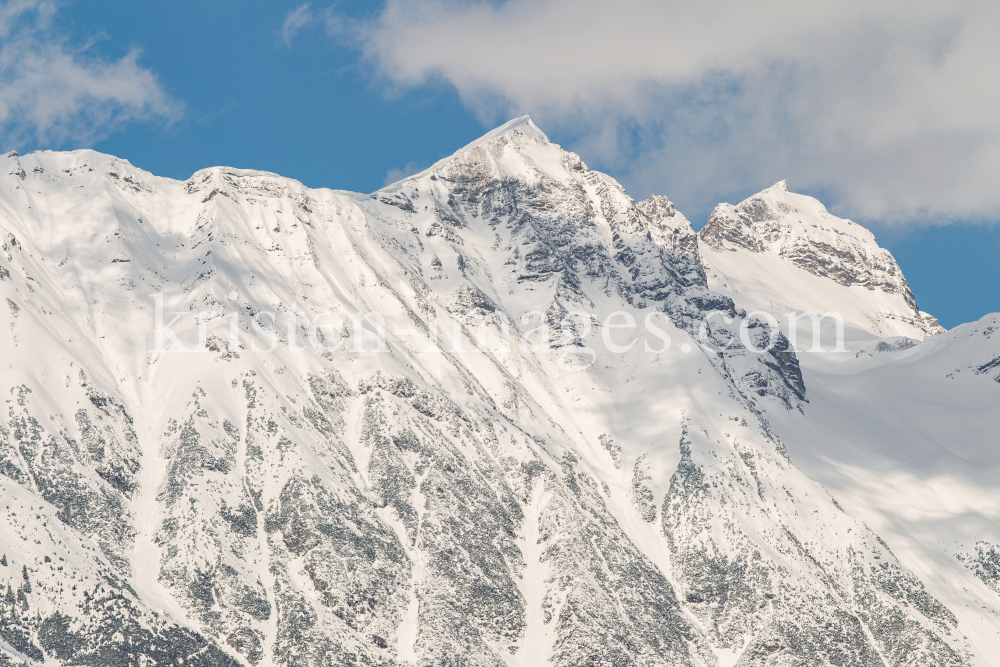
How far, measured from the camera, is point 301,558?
119812mm

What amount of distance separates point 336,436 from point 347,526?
61.5 ft

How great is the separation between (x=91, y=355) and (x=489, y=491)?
53.7 m

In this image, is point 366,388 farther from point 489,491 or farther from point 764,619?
point 764,619

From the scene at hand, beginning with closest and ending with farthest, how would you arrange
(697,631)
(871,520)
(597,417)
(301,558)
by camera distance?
(301,558)
(697,631)
(871,520)
(597,417)

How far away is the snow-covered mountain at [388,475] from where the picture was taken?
114375 mm

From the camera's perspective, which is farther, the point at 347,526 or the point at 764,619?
the point at 764,619

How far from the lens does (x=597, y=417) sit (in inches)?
6821

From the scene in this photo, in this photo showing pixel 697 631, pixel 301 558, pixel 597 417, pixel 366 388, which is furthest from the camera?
pixel 597 417

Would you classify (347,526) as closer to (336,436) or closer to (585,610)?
(336,436)

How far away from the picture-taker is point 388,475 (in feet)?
447

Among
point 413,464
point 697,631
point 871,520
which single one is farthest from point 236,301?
point 871,520

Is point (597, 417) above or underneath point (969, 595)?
above

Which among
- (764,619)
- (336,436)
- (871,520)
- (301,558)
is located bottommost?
(301,558)

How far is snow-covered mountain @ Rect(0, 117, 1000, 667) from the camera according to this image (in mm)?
114375
